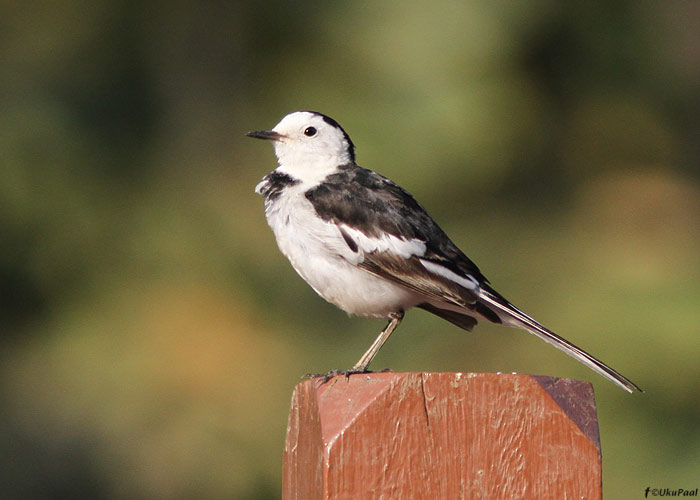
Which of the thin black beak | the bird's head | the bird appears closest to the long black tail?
the bird

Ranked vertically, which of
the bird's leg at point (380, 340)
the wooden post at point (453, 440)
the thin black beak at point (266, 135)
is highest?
the thin black beak at point (266, 135)

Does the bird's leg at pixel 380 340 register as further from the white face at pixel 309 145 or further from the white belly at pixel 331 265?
the white face at pixel 309 145

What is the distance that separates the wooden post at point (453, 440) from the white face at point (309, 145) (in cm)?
257

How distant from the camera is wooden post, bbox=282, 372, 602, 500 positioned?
8.20 feet

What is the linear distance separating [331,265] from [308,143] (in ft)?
3.47

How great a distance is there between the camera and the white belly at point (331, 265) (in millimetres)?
4352

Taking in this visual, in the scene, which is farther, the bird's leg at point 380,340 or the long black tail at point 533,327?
the bird's leg at point 380,340

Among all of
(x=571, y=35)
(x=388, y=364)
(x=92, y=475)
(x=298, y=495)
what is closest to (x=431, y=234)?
(x=298, y=495)

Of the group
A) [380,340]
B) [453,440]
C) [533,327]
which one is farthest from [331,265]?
[453,440]

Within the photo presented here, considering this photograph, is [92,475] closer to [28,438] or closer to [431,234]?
[28,438]

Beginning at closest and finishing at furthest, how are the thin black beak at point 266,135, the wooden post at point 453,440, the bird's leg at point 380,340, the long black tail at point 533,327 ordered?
the wooden post at point 453,440 < the long black tail at point 533,327 < the bird's leg at point 380,340 < the thin black beak at point 266,135

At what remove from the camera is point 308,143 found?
17.1ft

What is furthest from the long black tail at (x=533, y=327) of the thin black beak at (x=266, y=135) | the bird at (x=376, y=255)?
the thin black beak at (x=266, y=135)

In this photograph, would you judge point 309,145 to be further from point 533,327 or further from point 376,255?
point 533,327
